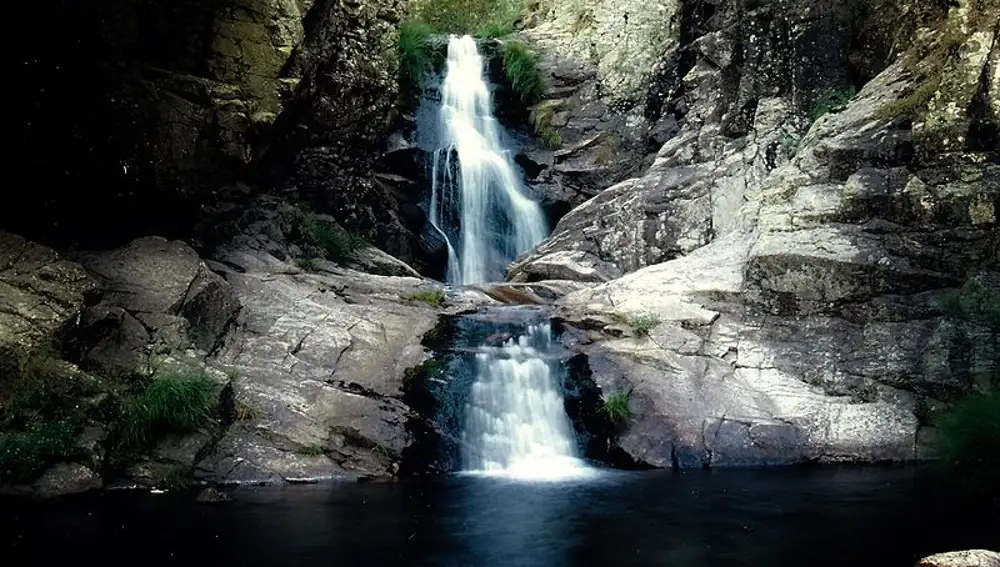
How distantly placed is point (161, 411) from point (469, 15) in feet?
68.0

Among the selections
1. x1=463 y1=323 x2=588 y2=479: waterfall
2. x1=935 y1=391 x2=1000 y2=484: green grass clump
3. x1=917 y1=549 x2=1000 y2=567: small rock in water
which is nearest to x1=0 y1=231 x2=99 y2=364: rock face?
x1=463 y1=323 x2=588 y2=479: waterfall

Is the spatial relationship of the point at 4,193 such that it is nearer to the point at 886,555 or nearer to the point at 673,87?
the point at 886,555

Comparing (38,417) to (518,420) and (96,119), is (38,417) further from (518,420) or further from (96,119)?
(518,420)

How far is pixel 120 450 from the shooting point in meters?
10.2

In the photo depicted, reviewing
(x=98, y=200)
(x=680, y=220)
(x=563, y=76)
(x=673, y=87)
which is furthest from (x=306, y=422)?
(x=563, y=76)

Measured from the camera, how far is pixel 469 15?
27.9 meters

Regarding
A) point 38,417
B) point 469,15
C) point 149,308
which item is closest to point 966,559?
point 38,417

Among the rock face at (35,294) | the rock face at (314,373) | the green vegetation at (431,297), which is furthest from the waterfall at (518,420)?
the rock face at (35,294)

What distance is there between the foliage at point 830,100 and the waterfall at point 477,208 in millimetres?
7171

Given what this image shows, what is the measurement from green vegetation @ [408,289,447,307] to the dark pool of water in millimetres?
4470

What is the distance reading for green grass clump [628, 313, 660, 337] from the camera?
13336 millimetres

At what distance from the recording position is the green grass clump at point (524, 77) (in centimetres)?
2294

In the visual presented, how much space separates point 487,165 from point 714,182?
249 inches

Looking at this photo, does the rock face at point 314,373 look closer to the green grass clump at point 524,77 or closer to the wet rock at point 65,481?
the wet rock at point 65,481
